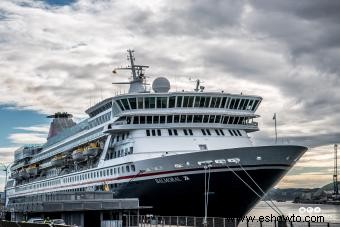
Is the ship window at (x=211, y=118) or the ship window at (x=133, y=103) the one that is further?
the ship window at (x=211, y=118)

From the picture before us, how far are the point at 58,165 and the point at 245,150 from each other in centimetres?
3440

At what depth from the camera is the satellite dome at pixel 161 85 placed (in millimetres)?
52312

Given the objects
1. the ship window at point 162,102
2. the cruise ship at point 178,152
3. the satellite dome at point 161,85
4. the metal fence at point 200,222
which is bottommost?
the metal fence at point 200,222

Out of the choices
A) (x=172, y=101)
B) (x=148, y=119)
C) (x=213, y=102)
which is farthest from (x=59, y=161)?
(x=213, y=102)

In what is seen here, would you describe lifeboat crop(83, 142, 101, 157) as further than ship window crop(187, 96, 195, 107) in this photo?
Yes

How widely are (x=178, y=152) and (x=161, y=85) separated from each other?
8195 mm

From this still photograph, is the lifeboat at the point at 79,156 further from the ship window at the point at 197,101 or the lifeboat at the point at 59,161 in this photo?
the ship window at the point at 197,101

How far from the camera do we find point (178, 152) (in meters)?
46.8

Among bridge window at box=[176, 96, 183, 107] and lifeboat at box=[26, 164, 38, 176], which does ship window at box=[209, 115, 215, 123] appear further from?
lifeboat at box=[26, 164, 38, 176]

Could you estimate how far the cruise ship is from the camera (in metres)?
42.0

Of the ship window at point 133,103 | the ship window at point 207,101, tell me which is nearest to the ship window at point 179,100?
the ship window at point 207,101

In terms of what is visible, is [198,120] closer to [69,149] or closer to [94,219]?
[94,219]

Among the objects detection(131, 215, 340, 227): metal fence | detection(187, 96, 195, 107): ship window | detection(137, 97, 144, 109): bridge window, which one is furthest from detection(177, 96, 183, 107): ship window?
detection(131, 215, 340, 227): metal fence

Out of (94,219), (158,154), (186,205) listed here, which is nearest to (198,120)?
(158,154)
